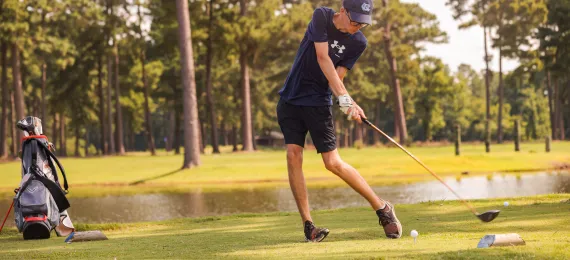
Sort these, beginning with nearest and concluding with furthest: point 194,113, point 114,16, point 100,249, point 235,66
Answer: point 100,249 < point 194,113 < point 114,16 < point 235,66

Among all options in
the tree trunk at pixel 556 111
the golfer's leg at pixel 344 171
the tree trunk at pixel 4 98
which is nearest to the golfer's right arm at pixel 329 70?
the golfer's leg at pixel 344 171

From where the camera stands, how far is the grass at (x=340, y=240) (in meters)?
6.68

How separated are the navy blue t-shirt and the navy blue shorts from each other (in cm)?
7

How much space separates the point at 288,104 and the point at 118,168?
1190 inches

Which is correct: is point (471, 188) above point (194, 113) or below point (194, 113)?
below

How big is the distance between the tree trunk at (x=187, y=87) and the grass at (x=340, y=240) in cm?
2186

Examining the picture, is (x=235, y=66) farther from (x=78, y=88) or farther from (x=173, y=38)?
(x=173, y=38)

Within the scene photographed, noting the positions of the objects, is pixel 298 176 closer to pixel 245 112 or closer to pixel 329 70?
pixel 329 70

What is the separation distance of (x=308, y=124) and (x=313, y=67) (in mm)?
575

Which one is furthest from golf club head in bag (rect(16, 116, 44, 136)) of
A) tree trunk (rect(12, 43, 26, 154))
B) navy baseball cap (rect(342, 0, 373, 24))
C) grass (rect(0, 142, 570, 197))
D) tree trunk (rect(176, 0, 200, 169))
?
tree trunk (rect(12, 43, 26, 154))

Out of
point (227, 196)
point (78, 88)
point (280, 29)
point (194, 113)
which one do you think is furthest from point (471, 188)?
point (78, 88)

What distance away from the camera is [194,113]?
1368 inches

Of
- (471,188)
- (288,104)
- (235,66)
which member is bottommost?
(471,188)

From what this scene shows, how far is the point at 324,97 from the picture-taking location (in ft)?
27.8
